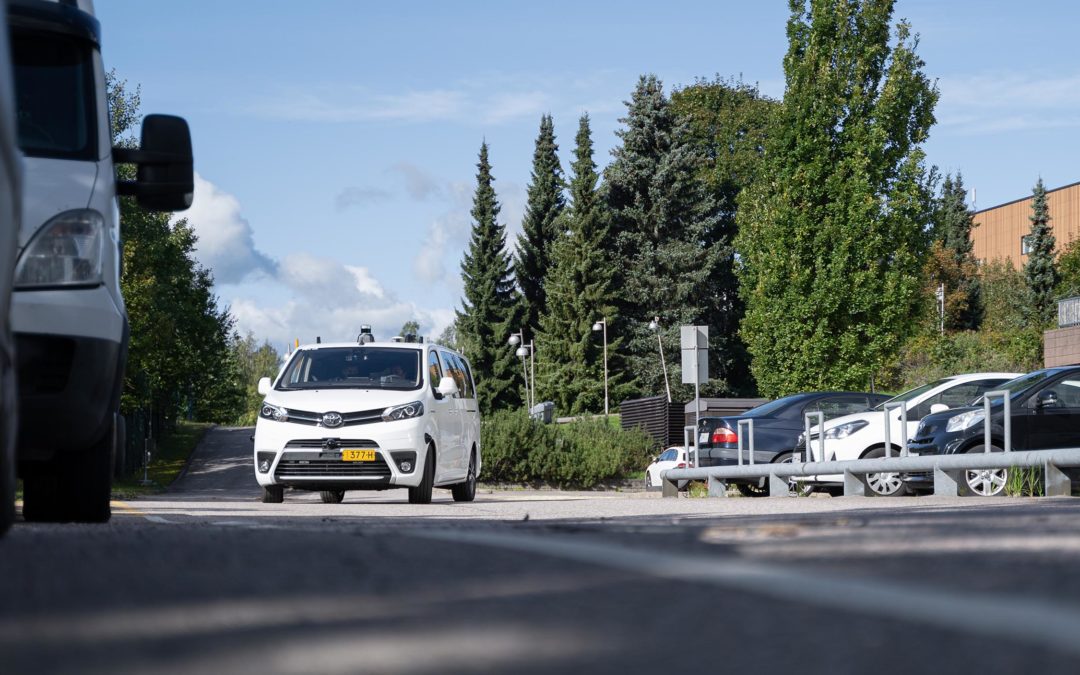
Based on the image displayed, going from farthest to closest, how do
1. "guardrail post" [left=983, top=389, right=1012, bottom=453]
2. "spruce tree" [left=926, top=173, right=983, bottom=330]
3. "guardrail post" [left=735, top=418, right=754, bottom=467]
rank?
"spruce tree" [left=926, top=173, right=983, bottom=330], "guardrail post" [left=735, top=418, right=754, bottom=467], "guardrail post" [left=983, top=389, right=1012, bottom=453]

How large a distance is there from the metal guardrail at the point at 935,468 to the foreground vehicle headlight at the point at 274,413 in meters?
6.15

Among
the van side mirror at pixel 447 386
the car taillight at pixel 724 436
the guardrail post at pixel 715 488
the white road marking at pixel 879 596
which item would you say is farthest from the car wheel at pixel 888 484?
the white road marking at pixel 879 596

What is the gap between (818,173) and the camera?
161 ft

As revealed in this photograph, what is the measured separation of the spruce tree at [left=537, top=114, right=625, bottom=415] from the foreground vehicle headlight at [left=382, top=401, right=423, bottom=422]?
2299 inches

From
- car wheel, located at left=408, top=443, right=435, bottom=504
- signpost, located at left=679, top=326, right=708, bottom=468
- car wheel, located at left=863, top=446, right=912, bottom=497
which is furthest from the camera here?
signpost, located at left=679, top=326, right=708, bottom=468

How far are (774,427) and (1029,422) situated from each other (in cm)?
649

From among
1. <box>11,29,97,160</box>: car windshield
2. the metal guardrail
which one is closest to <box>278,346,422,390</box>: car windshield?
the metal guardrail

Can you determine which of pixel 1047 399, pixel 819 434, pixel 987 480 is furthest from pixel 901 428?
pixel 819 434

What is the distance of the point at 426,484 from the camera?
1590 cm

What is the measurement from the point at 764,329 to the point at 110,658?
49.4 meters

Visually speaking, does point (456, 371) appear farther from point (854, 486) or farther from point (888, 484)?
point (888, 484)

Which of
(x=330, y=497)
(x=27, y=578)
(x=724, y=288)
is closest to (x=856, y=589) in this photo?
(x=27, y=578)

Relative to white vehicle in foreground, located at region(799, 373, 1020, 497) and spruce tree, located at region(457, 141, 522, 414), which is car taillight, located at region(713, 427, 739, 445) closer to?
white vehicle in foreground, located at region(799, 373, 1020, 497)

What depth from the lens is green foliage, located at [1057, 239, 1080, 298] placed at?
7419cm
